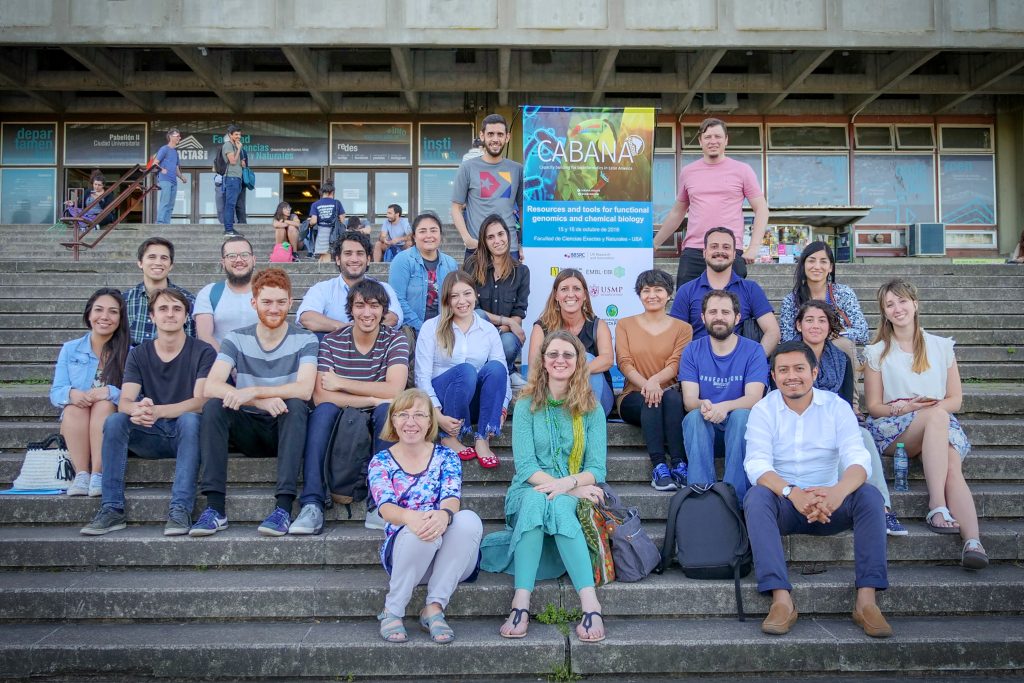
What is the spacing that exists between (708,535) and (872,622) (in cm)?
82

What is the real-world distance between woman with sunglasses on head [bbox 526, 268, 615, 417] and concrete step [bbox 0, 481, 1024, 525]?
826 mm

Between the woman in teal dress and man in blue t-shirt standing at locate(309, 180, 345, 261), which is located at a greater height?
man in blue t-shirt standing at locate(309, 180, 345, 261)

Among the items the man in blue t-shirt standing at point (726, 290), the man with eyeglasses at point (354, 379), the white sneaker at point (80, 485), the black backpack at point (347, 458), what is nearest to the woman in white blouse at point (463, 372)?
the man with eyeglasses at point (354, 379)

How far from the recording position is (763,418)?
4.00 m

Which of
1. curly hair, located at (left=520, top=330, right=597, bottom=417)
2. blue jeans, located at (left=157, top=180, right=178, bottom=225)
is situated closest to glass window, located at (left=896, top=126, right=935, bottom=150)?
blue jeans, located at (left=157, top=180, right=178, bottom=225)

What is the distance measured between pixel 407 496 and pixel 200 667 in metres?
1.17

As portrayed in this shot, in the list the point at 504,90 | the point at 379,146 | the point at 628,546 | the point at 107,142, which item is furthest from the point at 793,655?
the point at 107,142

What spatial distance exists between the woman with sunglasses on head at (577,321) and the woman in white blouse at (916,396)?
1611mm

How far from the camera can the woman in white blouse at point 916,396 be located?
4246mm

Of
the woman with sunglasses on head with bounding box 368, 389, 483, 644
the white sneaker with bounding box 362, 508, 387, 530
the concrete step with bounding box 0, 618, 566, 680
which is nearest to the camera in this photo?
the concrete step with bounding box 0, 618, 566, 680

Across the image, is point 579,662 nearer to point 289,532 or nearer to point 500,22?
point 289,532

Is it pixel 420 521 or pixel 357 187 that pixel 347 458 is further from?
pixel 357 187

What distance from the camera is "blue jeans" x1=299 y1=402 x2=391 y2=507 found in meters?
4.17

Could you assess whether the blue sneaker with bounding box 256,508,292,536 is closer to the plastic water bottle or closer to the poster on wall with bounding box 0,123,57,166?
the plastic water bottle
